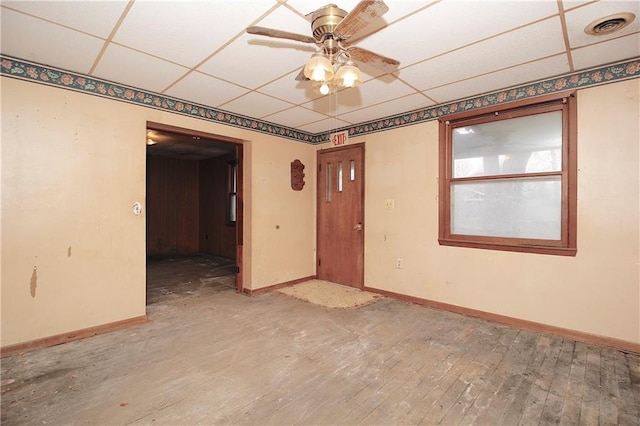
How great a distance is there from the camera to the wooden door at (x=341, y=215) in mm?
4765

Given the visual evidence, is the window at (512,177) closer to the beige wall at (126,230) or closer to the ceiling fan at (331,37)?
the beige wall at (126,230)

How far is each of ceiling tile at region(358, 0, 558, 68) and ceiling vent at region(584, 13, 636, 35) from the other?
0.40 metres

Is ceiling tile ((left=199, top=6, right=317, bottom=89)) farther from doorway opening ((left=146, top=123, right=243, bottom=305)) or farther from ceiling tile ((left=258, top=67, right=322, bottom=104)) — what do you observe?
doorway opening ((left=146, top=123, right=243, bottom=305))

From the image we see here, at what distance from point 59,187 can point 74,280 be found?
92 centimetres

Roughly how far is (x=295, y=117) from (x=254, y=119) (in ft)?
2.10

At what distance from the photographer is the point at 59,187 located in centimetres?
287

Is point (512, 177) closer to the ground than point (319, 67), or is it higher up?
closer to the ground

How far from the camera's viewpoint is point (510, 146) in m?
3.38

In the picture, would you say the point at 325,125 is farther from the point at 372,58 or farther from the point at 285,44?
the point at 372,58

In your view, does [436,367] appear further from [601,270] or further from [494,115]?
[494,115]

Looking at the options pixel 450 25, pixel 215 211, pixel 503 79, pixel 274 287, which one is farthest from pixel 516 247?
pixel 215 211

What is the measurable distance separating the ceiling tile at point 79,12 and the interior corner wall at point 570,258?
3.41 m

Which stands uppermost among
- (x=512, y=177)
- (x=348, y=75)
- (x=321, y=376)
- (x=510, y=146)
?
(x=348, y=75)

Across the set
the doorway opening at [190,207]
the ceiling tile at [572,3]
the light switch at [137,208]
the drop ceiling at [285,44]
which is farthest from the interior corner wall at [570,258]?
the doorway opening at [190,207]
